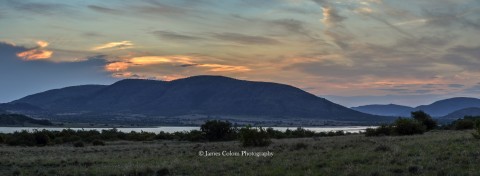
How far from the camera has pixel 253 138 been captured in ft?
118

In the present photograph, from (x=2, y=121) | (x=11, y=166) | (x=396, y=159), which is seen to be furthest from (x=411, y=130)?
(x=2, y=121)

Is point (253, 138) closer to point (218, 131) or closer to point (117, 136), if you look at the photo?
point (218, 131)

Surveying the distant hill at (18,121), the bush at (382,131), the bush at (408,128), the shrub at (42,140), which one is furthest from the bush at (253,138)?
the distant hill at (18,121)

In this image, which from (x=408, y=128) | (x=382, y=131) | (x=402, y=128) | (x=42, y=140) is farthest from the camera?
(x=42, y=140)

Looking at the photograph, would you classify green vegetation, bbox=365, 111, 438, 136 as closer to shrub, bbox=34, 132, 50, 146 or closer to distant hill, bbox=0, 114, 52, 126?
shrub, bbox=34, 132, 50, 146

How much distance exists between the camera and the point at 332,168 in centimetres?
1739

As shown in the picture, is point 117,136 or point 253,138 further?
point 117,136

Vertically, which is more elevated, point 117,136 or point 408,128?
point 408,128

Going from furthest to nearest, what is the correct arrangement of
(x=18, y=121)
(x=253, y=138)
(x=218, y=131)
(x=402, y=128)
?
(x=18, y=121), (x=218, y=131), (x=402, y=128), (x=253, y=138)

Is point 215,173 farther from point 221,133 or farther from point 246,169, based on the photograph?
point 221,133

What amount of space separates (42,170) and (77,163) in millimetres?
3039

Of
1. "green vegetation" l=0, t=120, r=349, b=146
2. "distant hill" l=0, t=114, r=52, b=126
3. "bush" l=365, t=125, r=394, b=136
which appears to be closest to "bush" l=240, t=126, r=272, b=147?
"green vegetation" l=0, t=120, r=349, b=146

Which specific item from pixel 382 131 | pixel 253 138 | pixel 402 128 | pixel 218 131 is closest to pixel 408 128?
pixel 402 128

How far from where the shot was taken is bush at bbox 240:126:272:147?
35562 mm
